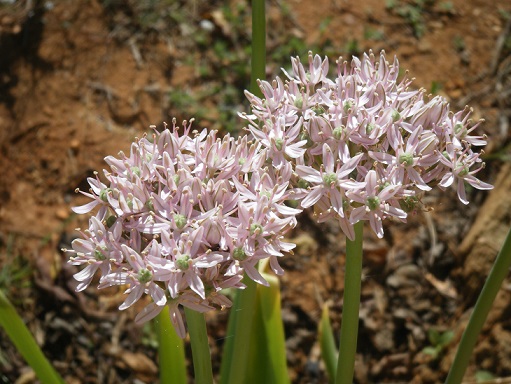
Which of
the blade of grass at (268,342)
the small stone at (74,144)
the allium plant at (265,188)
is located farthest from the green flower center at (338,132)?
the small stone at (74,144)

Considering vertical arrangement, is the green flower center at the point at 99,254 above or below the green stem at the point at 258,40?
below

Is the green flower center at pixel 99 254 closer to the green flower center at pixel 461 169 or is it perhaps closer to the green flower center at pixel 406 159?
the green flower center at pixel 406 159

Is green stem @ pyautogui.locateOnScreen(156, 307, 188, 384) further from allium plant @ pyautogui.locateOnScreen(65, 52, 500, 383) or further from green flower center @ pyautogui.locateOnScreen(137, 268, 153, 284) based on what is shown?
green flower center @ pyautogui.locateOnScreen(137, 268, 153, 284)

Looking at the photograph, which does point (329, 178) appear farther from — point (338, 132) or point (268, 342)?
point (268, 342)

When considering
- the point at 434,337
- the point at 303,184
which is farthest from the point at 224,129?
the point at 303,184

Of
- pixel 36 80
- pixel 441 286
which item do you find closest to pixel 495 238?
pixel 441 286

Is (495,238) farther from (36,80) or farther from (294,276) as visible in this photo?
(36,80)
